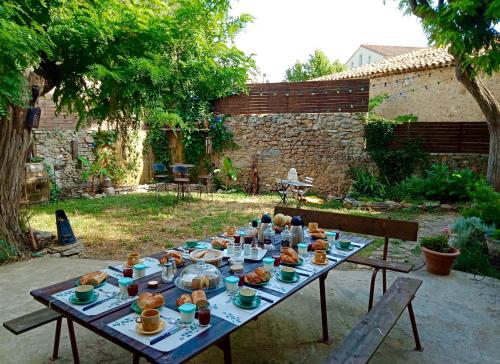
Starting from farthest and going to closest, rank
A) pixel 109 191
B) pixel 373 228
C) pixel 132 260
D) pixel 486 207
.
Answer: pixel 109 191 < pixel 486 207 < pixel 373 228 < pixel 132 260

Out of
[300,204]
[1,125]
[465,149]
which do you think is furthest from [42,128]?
[465,149]

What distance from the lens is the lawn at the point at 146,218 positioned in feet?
17.6

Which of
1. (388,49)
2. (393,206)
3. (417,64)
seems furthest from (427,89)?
(388,49)

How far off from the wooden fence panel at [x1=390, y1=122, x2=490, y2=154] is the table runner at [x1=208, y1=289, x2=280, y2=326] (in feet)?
28.3

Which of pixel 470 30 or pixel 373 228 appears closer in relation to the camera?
pixel 373 228

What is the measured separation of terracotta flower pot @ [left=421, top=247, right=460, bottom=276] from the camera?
3.94 m

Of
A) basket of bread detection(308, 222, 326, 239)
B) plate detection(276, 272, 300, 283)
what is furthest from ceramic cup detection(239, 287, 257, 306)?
basket of bread detection(308, 222, 326, 239)

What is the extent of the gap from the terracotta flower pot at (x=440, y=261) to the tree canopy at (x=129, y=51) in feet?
10.2

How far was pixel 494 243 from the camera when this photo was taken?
4.09 meters

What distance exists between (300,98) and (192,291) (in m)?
9.10

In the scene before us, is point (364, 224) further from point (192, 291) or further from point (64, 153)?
point (64, 153)

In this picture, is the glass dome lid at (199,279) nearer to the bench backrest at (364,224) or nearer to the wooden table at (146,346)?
the wooden table at (146,346)

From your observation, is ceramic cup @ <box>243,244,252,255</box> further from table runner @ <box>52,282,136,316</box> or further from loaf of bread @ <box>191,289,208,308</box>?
table runner @ <box>52,282,136,316</box>

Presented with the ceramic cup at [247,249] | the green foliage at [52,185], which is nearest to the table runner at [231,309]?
the ceramic cup at [247,249]
